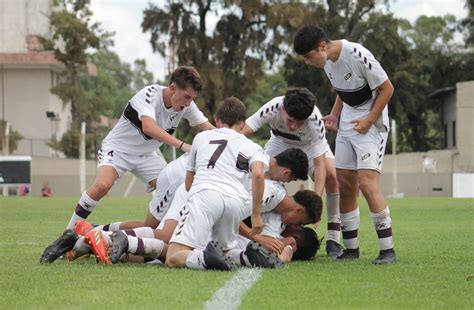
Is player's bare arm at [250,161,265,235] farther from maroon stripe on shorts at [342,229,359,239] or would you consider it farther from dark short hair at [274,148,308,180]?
maroon stripe on shorts at [342,229,359,239]

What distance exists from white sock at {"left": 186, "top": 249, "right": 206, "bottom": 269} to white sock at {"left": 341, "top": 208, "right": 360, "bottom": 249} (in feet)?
8.02

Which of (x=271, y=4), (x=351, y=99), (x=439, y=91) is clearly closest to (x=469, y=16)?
(x=439, y=91)

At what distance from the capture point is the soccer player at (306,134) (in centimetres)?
981

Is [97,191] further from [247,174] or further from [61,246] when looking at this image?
[247,174]

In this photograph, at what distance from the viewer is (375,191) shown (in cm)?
994

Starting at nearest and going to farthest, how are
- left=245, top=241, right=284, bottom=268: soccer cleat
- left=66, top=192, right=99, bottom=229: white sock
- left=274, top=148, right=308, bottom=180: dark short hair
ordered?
left=245, top=241, right=284, bottom=268: soccer cleat → left=274, top=148, right=308, bottom=180: dark short hair → left=66, top=192, right=99, bottom=229: white sock

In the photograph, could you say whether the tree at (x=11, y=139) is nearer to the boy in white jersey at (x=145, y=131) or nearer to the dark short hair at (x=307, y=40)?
the boy in white jersey at (x=145, y=131)

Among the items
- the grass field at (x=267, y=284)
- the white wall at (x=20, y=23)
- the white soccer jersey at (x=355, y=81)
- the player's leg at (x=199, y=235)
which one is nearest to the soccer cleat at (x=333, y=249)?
the grass field at (x=267, y=284)

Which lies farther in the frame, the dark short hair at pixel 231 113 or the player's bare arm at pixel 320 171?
the player's bare arm at pixel 320 171

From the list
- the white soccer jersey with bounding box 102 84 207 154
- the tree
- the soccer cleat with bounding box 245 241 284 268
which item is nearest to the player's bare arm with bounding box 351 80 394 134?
the soccer cleat with bounding box 245 241 284 268

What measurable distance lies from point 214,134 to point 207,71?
42.4 m

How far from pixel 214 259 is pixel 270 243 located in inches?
47.4

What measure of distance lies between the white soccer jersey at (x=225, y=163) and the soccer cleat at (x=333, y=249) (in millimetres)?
2291

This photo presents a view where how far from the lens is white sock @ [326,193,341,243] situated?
11156 millimetres
